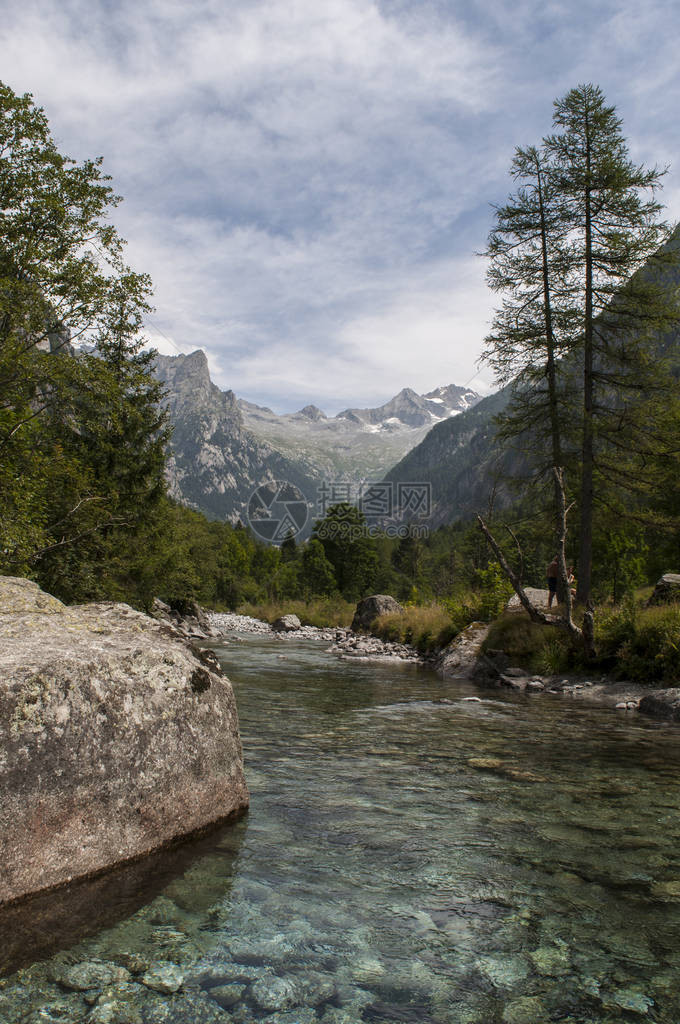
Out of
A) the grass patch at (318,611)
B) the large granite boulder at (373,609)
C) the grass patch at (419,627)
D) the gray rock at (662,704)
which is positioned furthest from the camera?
the grass patch at (318,611)

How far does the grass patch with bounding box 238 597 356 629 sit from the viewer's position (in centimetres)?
4806

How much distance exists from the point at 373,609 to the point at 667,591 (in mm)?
20508

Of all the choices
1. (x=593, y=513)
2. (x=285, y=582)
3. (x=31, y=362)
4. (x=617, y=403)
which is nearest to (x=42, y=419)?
(x=31, y=362)

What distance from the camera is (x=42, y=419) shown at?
18.5m

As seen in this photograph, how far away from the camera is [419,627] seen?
2650cm

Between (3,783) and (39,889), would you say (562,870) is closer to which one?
(39,889)

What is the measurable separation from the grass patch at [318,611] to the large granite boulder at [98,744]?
40965 millimetres

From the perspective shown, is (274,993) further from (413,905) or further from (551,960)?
(551,960)

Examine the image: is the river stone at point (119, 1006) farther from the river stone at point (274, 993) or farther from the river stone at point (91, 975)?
the river stone at point (274, 993)

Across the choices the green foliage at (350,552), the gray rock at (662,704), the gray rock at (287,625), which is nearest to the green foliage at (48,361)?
the gray rock at (662,704)

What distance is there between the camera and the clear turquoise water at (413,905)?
8.92 feet

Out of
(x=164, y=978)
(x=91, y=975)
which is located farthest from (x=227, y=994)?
(x=91, y=975)

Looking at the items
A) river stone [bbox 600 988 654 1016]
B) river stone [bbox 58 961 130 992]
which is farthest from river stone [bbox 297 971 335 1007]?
river stone [bbox 600 988 654 1016]

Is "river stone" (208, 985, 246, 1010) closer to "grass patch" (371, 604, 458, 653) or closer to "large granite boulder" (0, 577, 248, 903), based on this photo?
"large granite boulder" (0, 577, 248, 903)
